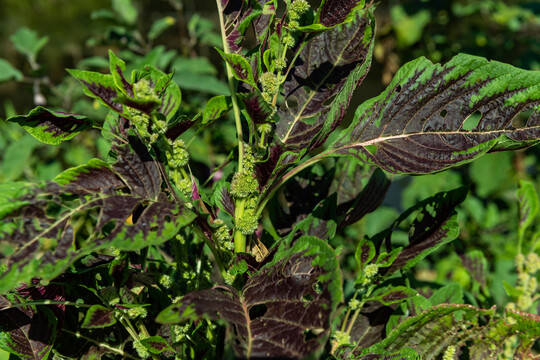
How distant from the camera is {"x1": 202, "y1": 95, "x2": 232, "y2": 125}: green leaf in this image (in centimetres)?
66

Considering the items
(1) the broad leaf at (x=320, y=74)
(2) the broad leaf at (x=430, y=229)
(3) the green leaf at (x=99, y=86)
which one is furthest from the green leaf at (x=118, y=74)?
(2) the broad leaf at (x=430, y=229)

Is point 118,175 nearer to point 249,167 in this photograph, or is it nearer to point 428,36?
point 249,167

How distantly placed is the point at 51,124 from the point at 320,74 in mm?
391

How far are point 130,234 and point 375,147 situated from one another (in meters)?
0.32

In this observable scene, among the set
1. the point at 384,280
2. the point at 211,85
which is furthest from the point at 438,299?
the point at 211,85

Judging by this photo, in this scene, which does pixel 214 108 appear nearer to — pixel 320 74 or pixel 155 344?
pixel 320 74

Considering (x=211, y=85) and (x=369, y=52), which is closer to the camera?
(x=369, y=52)

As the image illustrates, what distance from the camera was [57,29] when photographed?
3.42 m

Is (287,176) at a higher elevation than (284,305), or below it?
higher

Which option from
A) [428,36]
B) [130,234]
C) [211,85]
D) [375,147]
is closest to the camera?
[130,234]

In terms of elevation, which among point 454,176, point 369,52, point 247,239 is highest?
point 369,52

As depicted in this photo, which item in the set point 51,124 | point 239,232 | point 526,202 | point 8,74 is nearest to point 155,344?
point 239,232

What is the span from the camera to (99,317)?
61 centimetres

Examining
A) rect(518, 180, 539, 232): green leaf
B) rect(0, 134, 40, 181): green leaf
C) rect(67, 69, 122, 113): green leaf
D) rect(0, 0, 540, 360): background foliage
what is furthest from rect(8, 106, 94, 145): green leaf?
rect(0, 134, 40, 181): green leaf
